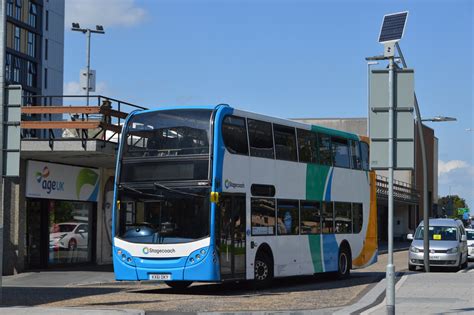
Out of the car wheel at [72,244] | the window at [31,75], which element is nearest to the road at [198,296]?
the car wheel at [72,244]

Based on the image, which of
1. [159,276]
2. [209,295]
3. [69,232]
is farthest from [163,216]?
[69,232]

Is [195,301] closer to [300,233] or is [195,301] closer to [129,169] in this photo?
A: [129,169]

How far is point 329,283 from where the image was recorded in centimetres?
2442

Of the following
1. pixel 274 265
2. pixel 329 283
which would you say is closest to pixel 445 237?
pixel 329 283

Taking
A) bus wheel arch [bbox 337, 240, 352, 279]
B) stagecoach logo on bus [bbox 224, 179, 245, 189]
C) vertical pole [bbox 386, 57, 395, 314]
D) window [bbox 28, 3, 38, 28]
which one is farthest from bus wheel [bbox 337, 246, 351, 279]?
window [bbox 28, 3, 38, 28]

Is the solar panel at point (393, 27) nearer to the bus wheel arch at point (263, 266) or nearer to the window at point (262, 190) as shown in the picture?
the window at point (262, 190)

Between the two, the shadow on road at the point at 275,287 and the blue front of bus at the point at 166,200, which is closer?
the blue front of bus at the point at 166,200

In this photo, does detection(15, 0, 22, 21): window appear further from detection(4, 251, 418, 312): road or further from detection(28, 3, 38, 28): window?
detection(4, 251, 418, 312): road

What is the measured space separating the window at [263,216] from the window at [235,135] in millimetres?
1377

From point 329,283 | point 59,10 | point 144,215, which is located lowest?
point 329,283

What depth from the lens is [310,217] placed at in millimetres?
23469

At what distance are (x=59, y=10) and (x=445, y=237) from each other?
62425mm

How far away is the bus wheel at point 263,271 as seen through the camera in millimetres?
20872

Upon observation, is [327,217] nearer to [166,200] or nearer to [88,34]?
[166,200]
